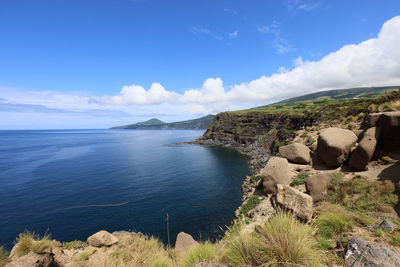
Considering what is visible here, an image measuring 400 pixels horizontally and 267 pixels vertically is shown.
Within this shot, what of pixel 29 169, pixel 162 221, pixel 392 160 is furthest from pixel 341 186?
pixel 29 169

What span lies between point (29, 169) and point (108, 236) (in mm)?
62413

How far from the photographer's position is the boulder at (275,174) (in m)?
16.7

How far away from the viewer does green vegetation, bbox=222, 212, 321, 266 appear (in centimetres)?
434

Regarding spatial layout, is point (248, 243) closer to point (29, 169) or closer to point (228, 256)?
point (228, 256)

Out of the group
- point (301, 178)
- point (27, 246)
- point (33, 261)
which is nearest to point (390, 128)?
point (301, 178)

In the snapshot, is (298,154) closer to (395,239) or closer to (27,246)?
(395,239)

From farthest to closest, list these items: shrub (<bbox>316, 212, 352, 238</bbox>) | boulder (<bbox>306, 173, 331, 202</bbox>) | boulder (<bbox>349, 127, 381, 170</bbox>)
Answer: boulder (<bbox>349, 127, 381, 170</bbox>), boulder (<bbox>306, 173, 331, 202</bbox>), shrub (<bbox>316, 212, 352, 238</bbox>)

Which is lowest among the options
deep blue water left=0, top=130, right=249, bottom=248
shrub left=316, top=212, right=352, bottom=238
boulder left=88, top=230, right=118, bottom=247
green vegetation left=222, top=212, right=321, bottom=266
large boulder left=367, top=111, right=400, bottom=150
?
deep blue water left=0, top=130, right=249, bottom=248

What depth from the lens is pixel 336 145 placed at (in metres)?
14.9

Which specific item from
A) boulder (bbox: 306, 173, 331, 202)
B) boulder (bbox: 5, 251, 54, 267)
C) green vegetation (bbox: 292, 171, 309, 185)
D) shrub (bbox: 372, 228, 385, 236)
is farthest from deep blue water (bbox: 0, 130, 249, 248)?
shrub (bbox: 372, 228, 385, 236)

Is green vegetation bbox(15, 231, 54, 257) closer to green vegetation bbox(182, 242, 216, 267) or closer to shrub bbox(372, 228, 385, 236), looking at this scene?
green vegetation bbox(182, 242, 216, 267)

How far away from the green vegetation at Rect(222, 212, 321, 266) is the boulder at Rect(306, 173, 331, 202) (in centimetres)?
948

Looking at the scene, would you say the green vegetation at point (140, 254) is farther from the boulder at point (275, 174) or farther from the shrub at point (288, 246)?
the boulder at point (275, 174)

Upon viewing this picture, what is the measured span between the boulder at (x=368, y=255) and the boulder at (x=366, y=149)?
457 inches
